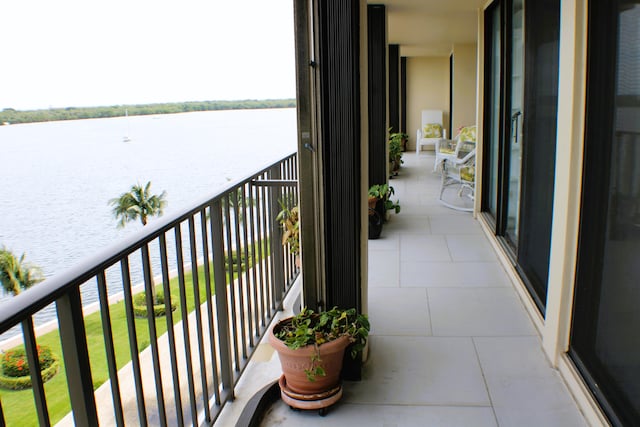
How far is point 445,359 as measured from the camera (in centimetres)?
247

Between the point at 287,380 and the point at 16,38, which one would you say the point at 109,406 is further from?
the point at 16,38

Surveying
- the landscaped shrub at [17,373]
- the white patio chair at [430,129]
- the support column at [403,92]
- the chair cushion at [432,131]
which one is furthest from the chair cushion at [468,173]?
the support column at [403,92]

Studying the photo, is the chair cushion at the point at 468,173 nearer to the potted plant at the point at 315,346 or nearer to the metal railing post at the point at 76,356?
the potted plant at the point at 315,346

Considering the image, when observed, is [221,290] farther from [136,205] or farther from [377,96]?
[136,205]

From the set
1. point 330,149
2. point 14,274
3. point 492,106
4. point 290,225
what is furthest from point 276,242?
point 14,274

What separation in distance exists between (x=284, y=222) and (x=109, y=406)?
9.99 feet

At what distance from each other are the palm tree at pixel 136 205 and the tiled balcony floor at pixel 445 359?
15130 millimetres

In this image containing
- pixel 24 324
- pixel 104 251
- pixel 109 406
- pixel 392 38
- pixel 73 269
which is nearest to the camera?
pixel 24 324

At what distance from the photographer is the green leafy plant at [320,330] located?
200cm

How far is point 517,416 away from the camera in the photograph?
1.99 meters

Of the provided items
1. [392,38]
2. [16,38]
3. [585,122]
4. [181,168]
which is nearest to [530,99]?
[585,122]

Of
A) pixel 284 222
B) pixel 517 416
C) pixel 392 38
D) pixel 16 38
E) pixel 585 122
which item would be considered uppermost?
pixel 16 38

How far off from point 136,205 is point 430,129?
1080 cm

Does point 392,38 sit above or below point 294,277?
above
